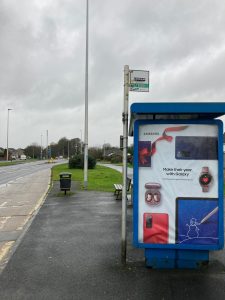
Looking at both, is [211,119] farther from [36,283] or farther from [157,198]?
[36,283]

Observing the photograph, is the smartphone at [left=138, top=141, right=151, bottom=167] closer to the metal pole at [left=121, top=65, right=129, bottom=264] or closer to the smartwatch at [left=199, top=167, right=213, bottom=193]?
the metal pole at [left=121, top=65, right=129, bottom=264]

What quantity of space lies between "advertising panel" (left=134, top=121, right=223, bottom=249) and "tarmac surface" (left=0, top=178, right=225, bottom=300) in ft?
1.73

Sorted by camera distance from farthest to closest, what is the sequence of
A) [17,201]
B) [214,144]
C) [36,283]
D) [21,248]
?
[17,201], [21,248], [214,144], [36,283]

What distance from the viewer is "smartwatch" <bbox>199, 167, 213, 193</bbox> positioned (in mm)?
5797

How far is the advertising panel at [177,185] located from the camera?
579 centimetres

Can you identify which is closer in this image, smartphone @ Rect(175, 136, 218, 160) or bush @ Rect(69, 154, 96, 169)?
smartphone @ Rect(175, 136, 218, 160)

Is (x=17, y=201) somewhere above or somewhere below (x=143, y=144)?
below

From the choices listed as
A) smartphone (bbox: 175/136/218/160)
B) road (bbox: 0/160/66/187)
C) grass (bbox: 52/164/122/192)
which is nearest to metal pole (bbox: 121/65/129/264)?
smartphone (bbox: 175/136/218/160)

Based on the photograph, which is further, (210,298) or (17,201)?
(17,201)

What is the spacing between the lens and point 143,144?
588 centimetres

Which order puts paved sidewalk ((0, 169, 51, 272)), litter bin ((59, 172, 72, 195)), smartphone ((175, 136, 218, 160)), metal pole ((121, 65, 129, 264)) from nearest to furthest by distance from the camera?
smartphone ((175, 136, 218, 160)) → metal pole ((121, 65, 129, 264)) → paved sidewalk ((0, 169, 51, 272)) → litter bin ((59, 172, 72, 195))

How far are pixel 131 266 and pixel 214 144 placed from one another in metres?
Result: 2.20

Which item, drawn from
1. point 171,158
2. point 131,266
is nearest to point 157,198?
point 171,158

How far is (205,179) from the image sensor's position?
5.80 m
